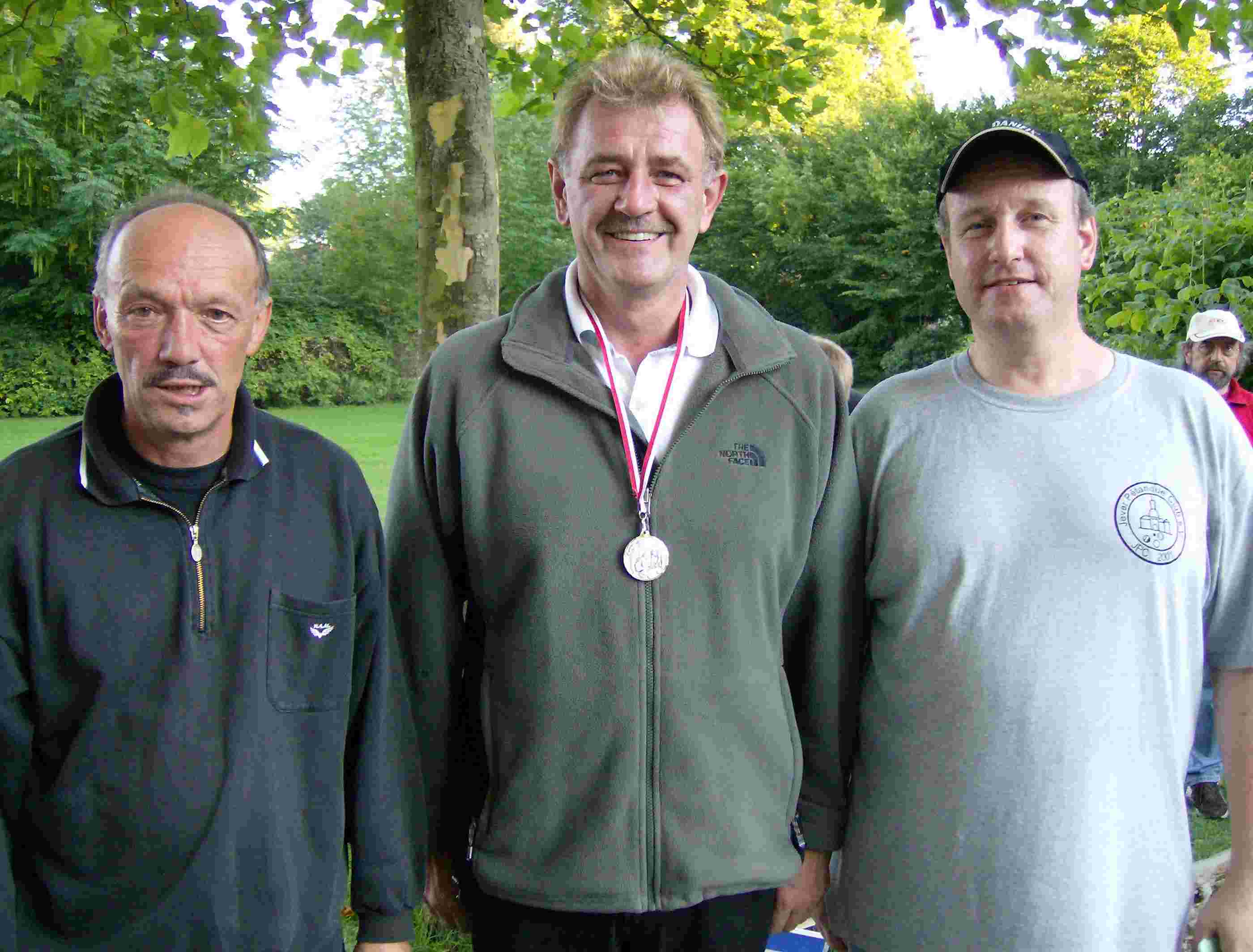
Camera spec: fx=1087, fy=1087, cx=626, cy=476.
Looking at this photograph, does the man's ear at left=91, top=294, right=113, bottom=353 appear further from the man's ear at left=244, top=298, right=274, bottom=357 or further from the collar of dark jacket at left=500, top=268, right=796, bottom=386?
the collar of dark jacket at left=500, top=268, right=796, bottom=386

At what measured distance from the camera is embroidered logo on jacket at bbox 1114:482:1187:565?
7.02ft

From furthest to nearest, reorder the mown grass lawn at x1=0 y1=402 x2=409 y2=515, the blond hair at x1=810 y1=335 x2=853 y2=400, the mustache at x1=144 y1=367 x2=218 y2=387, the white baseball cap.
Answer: the mown grass lawn at x1=0 y1=402 x2=409 y2=515 → the white baseball cap → the blond hair at x1=810 y1=335 x2=853 y2=400 → the mustache at x1=144 y1=367 x2=218 y2=387

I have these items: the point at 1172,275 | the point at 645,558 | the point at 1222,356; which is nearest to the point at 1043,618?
the point at 645,558

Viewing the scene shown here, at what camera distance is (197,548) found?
198 centimetres

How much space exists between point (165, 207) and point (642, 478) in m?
1.07

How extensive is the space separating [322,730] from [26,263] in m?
29.6

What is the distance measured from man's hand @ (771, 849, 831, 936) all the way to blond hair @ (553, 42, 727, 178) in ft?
5.23

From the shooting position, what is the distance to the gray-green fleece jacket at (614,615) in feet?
7.21

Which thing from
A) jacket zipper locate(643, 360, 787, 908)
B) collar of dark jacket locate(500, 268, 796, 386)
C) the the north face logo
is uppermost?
collar of dark jacket locate(500, 268, 796, 386)

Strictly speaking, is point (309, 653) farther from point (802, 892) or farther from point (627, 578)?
point (802, 892)

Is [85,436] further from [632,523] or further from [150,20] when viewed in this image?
[150,20]

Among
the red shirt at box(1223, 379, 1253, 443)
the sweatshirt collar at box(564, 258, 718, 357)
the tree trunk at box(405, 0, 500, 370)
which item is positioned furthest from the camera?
the red shirt at box(1223, 379, 1253, 443)

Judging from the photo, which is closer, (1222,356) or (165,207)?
(165,207)

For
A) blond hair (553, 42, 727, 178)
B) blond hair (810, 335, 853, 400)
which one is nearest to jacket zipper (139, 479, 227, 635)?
blond hair (553, 42, 727, 178)
